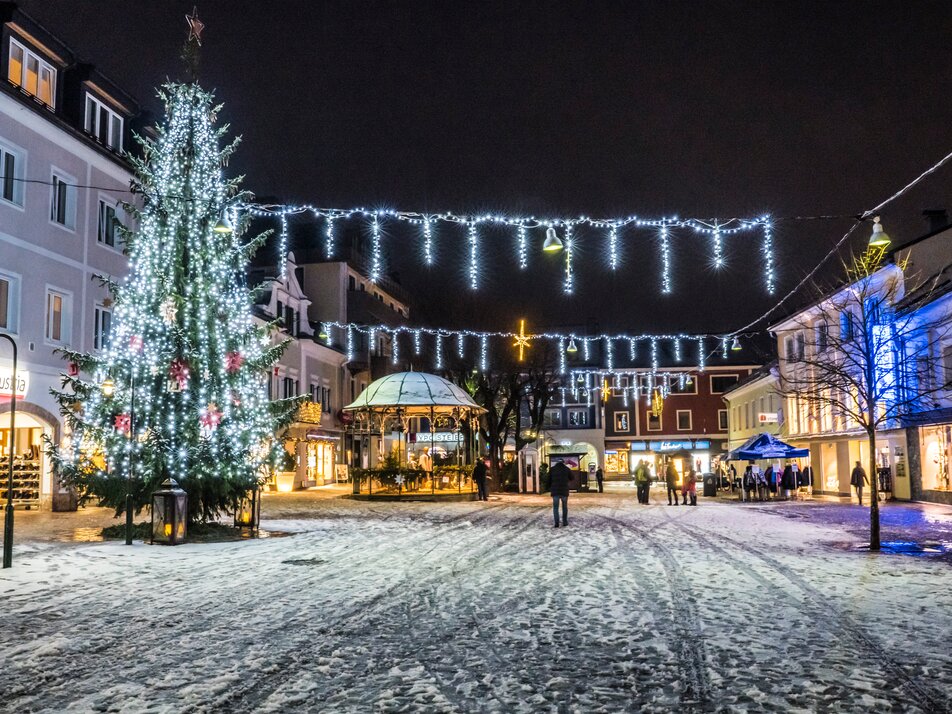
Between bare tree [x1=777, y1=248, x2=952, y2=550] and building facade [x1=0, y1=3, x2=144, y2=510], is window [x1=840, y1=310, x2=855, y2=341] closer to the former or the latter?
bare tree [x1=777, y1=248, x2=952, y2=550]

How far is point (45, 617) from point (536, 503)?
81.5ft

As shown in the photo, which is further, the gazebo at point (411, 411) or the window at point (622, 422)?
the window at point (622, 422)

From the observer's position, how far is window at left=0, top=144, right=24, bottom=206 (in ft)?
74.1

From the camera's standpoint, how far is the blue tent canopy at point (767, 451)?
33.6 meters

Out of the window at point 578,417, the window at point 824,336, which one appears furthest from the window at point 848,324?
the window at point 578,417

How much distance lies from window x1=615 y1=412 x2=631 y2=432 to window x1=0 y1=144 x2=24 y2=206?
6196 centimetres

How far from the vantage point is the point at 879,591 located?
10.7m

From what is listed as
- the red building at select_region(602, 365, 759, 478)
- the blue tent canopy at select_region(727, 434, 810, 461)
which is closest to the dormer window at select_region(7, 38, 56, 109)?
the blue tent canopy at select_region(727, 434, 810, 461)

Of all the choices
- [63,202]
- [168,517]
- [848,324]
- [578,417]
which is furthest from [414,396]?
[578,417]

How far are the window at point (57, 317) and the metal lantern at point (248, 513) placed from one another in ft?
29.6

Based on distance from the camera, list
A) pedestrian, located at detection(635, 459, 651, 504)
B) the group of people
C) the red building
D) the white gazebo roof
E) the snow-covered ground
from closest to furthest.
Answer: the snow-covered ground → pedestrian, located at detection(635, 459, 651, 504) → the white gazebo roof → the group of people → the red building

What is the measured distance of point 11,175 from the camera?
22969 millimetres

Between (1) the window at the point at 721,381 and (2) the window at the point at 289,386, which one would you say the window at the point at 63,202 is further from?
(1) the window at the point at 721,381

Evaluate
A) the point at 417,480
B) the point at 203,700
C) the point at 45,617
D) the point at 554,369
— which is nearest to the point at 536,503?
the point at 417,480
